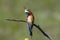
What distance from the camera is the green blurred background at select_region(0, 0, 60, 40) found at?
3.77m

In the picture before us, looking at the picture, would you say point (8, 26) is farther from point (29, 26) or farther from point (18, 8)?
point (29, 26)

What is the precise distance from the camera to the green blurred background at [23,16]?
3773 mm

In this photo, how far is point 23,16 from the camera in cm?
400

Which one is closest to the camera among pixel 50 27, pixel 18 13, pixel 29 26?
pixel 29 26

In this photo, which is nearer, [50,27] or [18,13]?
[50,27]

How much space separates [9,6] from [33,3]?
0.37m

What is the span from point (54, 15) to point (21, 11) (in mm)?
404

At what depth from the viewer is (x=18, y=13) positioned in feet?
13.6

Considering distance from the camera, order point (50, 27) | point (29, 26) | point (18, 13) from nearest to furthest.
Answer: point (29, 26) < point (50, 27) < point (18, 13)

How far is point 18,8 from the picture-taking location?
4230mm

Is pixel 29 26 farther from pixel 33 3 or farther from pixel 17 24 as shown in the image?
pixel 33 3


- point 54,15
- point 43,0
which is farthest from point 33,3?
point 54,15

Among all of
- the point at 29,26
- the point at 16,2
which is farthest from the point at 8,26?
the point at 29,26

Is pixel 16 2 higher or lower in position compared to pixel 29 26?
lower
